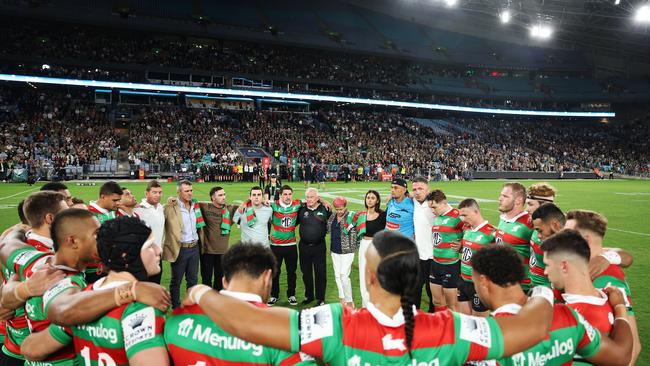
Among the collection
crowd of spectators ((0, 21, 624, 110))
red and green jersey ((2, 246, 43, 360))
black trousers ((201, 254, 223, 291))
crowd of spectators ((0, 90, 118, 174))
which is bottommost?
black trousers ((201, 254, 223, 291))

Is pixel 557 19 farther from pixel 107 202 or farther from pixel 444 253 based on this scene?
pixel 107 202

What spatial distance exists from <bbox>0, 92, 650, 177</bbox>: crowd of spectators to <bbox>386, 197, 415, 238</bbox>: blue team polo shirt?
2823cm

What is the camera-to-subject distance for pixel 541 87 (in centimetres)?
6944

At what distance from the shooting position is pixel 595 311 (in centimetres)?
274

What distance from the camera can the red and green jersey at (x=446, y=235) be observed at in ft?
21.1

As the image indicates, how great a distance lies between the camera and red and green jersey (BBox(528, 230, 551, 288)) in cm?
504

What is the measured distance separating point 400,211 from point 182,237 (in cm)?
378

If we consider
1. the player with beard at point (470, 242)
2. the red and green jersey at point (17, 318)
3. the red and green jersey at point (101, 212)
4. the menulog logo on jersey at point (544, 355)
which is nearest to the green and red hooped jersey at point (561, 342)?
the menulog logo on jersey at point (544, 355)

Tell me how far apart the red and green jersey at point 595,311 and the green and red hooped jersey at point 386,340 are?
3.07 ft

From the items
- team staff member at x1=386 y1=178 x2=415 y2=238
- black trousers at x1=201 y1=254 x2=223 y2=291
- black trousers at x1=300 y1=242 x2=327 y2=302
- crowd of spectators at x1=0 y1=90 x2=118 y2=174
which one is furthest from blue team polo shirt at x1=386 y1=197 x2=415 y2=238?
crowd of spectators at x1=0 y1=90 x2=118 y2=174

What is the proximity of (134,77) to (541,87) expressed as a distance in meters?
61.9

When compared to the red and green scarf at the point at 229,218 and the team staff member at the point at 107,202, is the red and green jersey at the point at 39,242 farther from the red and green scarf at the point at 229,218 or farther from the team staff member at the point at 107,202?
the red and green scarf at the point at 229,218

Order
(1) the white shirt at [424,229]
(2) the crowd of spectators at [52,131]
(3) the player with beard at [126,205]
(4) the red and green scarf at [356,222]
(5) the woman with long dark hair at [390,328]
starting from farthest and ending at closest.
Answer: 1. (2) the crowd of spectators at [52,131]
2. (4) the red and green scarf at [356,222]
3. (1) the white shirt at [424,229]
4. (3) the player with beard at [126,205]
5. (5) the woman with long dark hair at [390,328]

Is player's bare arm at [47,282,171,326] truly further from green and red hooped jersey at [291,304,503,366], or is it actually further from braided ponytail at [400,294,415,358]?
braided ponytail at [400,294,415,358]
